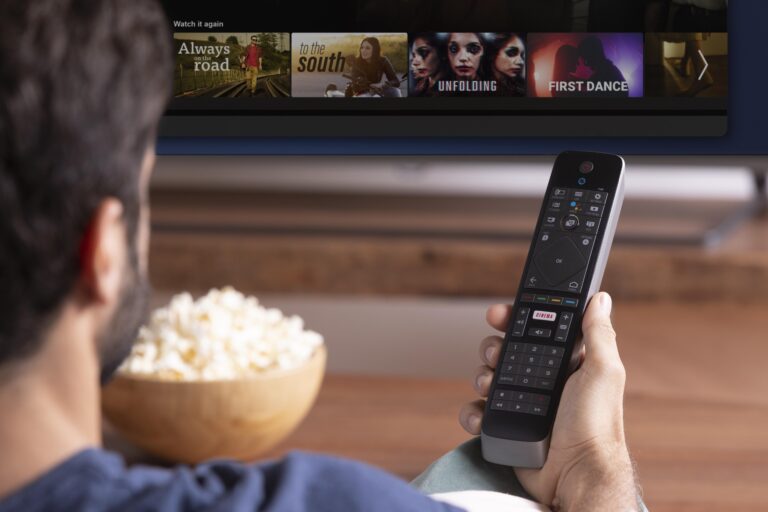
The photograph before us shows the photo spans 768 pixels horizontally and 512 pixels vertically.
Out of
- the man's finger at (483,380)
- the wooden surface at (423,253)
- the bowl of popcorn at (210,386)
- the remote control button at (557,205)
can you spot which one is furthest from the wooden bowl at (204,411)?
the wooden surface at (423,253)

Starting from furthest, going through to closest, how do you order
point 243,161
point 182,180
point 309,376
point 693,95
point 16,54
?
point 182,180
point 243,161
point 693,95
point 309,376
point 16,54

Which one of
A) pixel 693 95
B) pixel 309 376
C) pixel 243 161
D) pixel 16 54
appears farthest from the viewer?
pixel 243 161

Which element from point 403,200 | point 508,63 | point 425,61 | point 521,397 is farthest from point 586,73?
point 521,397

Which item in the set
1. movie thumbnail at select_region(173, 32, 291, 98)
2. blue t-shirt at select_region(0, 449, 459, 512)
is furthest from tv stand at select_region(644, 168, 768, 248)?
blue t-shirt at select_region(0, 449, 459, 512)

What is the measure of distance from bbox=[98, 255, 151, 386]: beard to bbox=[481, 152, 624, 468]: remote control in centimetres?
42

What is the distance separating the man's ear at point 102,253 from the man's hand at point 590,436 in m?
0.46

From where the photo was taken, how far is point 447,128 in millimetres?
1934

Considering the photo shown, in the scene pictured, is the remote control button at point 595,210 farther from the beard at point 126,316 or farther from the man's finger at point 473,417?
the beard at point 126,316

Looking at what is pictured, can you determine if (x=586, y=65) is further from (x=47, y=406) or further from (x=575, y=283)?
(x=47, y=406)

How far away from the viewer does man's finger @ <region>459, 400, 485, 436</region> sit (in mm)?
1018

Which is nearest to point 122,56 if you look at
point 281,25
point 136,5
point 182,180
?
point 136,5

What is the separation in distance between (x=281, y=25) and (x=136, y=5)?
1334 mm

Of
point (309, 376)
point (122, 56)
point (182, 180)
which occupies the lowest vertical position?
point (182, 180)

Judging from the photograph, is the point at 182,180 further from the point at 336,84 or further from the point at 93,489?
the point at 93,489
